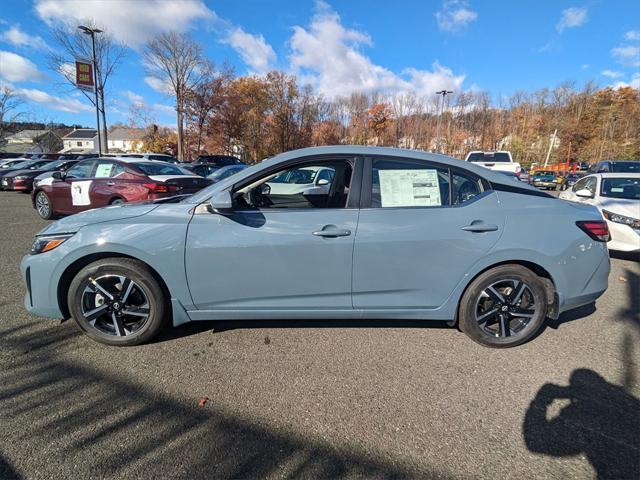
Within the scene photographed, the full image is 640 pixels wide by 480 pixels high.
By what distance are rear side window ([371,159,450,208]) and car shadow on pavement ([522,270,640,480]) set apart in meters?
1.62

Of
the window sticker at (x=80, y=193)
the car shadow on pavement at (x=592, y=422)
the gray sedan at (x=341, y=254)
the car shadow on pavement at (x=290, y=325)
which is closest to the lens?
the car shadow on pavement at (x=592, y=422)

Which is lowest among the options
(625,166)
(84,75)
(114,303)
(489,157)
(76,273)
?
(114,303)

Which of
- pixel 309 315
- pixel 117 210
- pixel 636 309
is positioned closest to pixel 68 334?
pixel 117 210

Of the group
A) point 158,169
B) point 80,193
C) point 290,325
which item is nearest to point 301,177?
point 290,325

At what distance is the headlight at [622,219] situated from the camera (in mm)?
5383

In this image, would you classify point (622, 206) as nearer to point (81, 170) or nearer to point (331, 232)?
point (331, 232)

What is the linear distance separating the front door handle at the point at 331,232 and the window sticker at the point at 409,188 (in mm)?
405

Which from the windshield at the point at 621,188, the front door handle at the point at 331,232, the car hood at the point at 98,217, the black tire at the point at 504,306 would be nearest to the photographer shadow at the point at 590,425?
the black tire at the point at 504,306

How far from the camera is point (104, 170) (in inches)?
287

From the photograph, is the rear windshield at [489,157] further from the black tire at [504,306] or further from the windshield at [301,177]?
the black tire at [504,306]

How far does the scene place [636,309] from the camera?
3.79m

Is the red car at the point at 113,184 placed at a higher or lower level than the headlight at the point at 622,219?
higher

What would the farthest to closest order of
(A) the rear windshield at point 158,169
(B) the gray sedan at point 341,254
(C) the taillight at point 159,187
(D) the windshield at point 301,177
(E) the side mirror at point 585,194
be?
(A) the rear windshield at point 158,169, (C) the taillight at point 159,187, (E) the side mirror at point 585,194, (D) the windshield at point 301,177, (B) the gray sedan at point 341,254

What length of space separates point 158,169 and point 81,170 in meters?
1.87
